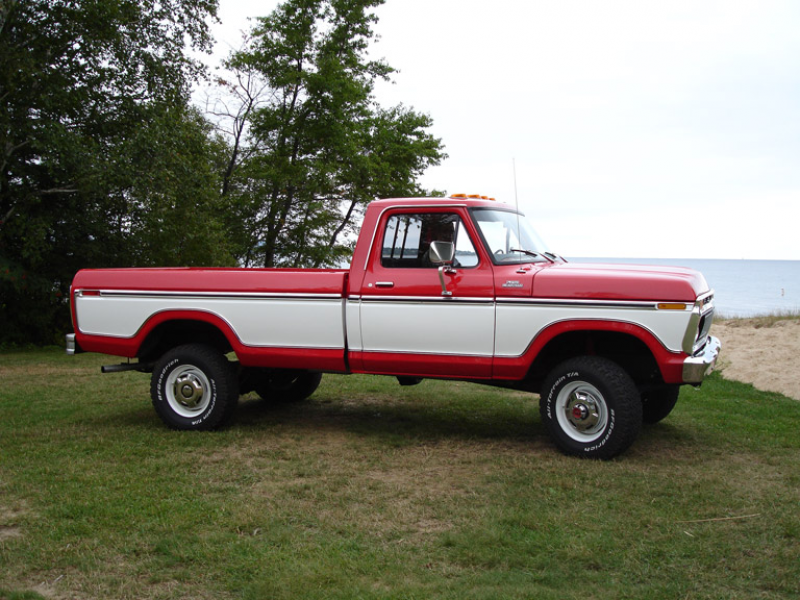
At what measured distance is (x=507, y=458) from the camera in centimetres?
620

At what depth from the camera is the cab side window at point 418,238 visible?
21.4 feet

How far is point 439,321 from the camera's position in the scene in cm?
641

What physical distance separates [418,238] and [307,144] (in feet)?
64.4

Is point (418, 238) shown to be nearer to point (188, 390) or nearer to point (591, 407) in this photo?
point (591, 407)

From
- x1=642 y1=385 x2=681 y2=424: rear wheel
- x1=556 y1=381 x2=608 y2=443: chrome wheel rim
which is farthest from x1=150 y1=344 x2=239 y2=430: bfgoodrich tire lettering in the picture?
x1=642 y1=385 x2=681 y2=424: rear wheel

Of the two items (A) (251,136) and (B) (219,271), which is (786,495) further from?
(A) (251,136)

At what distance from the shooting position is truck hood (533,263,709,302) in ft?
19.0

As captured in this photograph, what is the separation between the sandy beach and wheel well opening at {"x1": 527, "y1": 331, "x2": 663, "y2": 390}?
14.5 feet

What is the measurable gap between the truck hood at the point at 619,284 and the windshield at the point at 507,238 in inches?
15.7

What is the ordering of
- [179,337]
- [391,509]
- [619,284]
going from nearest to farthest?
1. [391,509]
2. [619,284]
3. [179,337]

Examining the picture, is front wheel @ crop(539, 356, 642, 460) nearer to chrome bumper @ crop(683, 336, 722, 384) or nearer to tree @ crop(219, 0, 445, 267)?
chrome bumper @ crop(683, 336, 722, 384)

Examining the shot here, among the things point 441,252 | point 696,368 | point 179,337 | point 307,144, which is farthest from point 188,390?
point 307,144

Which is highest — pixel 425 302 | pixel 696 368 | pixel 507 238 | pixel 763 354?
pixel 507 238

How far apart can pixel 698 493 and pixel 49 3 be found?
1543cm
